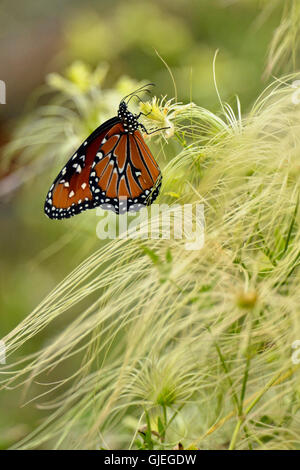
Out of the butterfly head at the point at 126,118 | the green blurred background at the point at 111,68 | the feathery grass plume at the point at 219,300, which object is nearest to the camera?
the feathery grass plume at the point at 219,300

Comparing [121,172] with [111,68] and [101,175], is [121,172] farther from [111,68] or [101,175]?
[111,68]

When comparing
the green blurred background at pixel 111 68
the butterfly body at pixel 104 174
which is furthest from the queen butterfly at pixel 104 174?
the green blurred background at pixel 111 68

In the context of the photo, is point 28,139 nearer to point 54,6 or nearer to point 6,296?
point 6,296

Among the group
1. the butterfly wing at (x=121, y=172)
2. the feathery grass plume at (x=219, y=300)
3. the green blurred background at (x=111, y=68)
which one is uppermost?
the green blurred background at (x=111, y=68)

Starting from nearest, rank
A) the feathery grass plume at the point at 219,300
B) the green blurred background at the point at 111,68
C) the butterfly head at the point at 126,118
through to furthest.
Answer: the feathery grass plume at the point at 219,300 < the butterfly head at the point at 126,118 < the green blurred background at the point at 111,68
